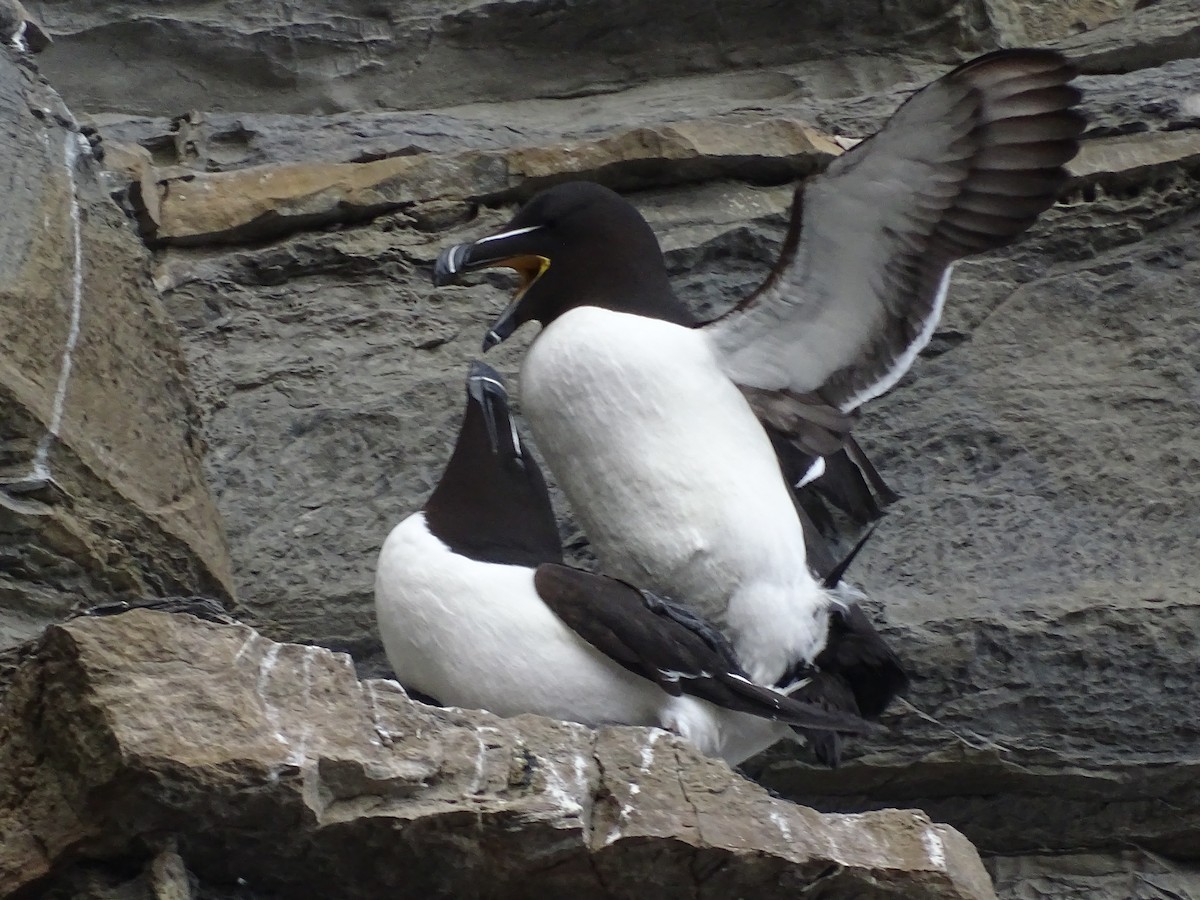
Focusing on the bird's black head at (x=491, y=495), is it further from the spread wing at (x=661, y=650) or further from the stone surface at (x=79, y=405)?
the stone surface at (x=79, y=405)

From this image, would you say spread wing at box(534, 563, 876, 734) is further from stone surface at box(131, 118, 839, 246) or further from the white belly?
stone surface at box(131, 118, 839, 246)

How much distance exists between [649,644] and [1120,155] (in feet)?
8.16

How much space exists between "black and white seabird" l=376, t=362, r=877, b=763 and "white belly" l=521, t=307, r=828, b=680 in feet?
0.58

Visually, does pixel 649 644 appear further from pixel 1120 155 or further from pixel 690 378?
pixel 1120 155

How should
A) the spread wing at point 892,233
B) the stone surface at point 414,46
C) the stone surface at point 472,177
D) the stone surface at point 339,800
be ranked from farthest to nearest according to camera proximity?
1. the stone surface at point 414,46
2. the stone surface at point 472,177
3. the spread wing at point 892,233
4. the stone surface at point 339,800

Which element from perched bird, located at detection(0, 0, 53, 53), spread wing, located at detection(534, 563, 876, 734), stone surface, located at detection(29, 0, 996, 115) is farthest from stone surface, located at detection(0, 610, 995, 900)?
stone surface, located at detection(29, 0, 996, 115)

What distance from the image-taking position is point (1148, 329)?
4.74 meters

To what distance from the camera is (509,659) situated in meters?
3.29

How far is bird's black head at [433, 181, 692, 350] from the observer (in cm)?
391

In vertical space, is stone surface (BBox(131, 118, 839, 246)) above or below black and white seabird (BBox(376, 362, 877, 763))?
above

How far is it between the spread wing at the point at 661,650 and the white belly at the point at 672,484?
271 mm

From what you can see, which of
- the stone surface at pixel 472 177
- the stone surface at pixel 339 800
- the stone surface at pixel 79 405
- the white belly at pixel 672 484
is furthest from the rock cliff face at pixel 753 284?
the stone surface at pixel 339 800

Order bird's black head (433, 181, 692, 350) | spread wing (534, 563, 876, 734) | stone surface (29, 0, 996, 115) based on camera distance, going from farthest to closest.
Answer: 1. stone surface (29, 0, 996, 115)
2. bird's black head (433, 181, 692, 350)
3. spread wing (534, 563, 876, 734)

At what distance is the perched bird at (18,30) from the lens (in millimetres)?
4230
